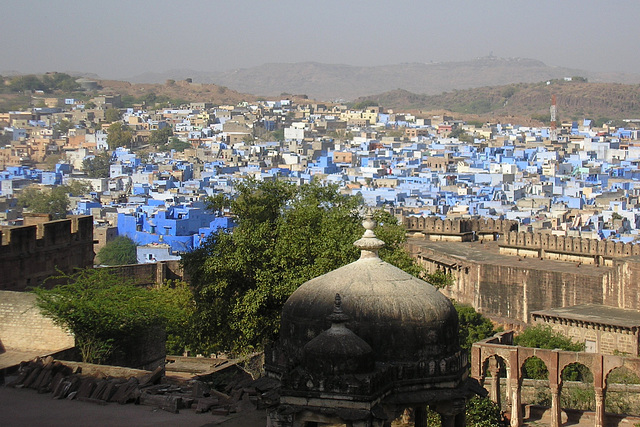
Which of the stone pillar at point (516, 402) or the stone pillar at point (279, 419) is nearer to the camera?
the stone pillar at point (279, 419)

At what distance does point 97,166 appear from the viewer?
7500 centimetres

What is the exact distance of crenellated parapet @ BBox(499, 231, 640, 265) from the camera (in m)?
26.1

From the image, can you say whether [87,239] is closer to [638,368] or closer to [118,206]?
[638,368]

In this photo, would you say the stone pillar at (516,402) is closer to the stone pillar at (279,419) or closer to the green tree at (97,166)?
the stone pillar at (279,419)

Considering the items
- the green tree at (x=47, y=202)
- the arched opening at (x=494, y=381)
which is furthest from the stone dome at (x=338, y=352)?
the green tree at (x=47, y=202)

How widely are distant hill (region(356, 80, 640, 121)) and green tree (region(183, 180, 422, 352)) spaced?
113 m

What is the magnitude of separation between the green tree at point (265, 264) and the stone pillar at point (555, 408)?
3445 mm

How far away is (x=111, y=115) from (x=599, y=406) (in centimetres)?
9599

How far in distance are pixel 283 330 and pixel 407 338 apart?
0.86 m

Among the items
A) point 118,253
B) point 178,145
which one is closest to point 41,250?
point 118,253

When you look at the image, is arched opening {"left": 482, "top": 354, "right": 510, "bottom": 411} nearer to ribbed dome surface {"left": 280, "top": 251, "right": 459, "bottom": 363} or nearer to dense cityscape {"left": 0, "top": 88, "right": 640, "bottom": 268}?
dense cityscape {"left": 0, "top": 88, "right": 640, "bottom": 268}

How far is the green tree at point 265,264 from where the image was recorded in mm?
13039

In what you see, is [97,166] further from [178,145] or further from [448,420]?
[448,420]

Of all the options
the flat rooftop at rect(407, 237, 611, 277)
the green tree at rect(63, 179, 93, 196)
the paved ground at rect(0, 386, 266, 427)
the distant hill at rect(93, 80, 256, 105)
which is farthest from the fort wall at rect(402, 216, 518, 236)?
the distant hill at rect(93, 80, 256, 105)
